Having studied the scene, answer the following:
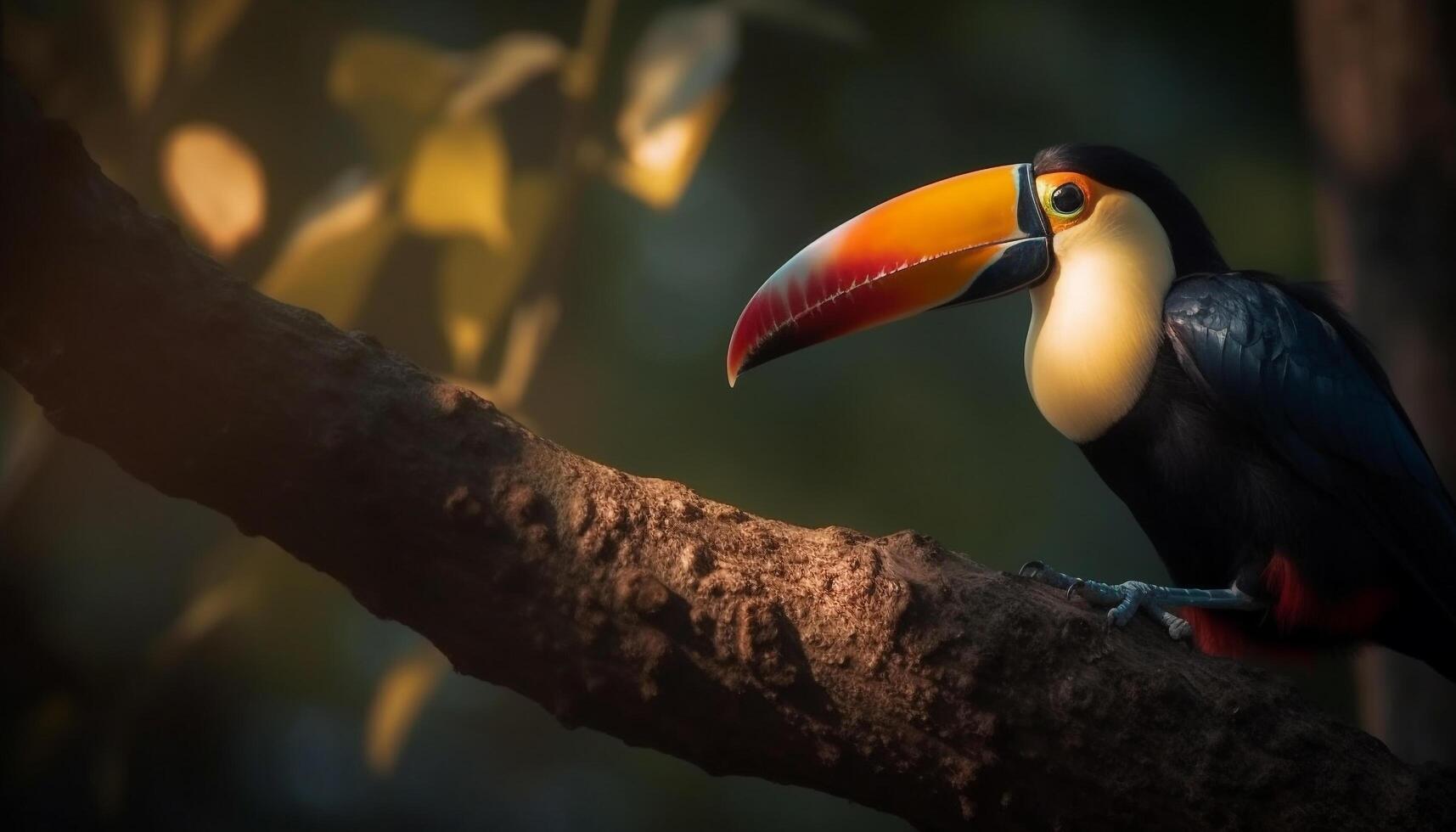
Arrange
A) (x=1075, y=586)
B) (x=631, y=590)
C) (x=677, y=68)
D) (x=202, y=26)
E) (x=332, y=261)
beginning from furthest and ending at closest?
(x=202, y=26) → (x=677, y=68) → (x=332, y=261) → (x=1075, y=586) → (x=631, y=590)

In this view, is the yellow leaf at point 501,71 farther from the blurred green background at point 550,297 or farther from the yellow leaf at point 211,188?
the yellow leaf at point 211,188

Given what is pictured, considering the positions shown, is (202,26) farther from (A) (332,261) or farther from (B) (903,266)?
(B) (903,266)

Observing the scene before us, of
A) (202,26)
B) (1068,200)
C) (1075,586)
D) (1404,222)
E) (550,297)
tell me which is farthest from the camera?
(1404,222)

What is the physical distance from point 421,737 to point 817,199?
63.0 inches

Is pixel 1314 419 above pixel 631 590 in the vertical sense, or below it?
above

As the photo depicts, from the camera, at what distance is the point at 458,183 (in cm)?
180

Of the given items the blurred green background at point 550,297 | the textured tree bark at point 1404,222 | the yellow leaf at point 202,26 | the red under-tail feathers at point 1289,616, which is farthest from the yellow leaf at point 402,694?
the textured tree bark at point 1404,222

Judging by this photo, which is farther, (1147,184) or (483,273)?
(483,273)

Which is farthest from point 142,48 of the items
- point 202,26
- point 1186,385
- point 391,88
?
point 1186,385

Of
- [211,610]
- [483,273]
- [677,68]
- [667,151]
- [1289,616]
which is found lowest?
[211,610]

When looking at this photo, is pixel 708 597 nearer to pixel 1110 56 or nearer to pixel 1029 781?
pixel 1029 781

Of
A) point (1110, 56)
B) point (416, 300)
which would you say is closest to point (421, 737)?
point (416, 300)

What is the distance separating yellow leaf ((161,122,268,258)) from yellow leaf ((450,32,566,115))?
18.2 inches

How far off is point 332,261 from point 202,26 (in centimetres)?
57
